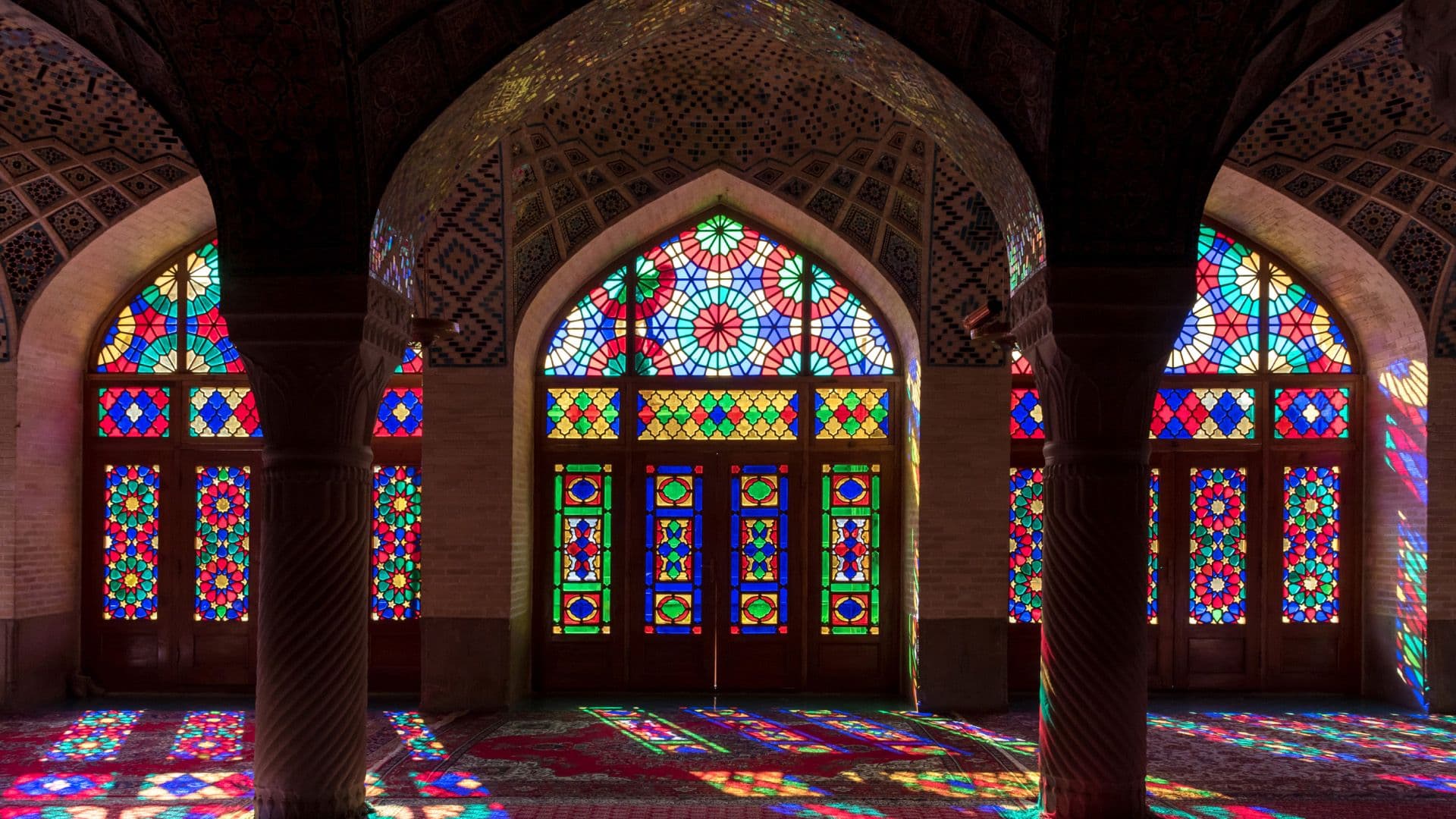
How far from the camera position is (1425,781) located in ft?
20.5

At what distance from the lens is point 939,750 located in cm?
695

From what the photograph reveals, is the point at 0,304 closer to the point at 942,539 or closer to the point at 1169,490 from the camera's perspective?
the point at 942,539

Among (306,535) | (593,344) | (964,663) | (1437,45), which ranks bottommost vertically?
(964,663)

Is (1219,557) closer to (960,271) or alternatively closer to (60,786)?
(960,271)

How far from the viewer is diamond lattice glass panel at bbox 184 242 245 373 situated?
29.7 ft

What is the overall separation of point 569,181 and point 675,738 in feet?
12.9

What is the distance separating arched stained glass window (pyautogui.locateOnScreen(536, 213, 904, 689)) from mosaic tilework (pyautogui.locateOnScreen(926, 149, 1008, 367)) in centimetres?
78

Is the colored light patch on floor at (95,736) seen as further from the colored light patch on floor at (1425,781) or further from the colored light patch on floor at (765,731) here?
the colored light patch on floor at (1425,781)

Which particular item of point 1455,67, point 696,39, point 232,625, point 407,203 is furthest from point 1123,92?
point 232,625

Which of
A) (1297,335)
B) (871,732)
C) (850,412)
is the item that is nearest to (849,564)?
(850,412)

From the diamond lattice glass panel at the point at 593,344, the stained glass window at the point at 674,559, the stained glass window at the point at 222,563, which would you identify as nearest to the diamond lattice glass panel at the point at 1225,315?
the stained glass window at the point at 674,559

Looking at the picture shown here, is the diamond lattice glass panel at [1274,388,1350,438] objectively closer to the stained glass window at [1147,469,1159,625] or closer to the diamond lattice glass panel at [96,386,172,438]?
the stained glass window at [1147,469,1159,625]

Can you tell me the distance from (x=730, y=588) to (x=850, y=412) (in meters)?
1.66

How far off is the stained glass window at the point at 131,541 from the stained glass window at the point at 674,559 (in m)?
3.79
